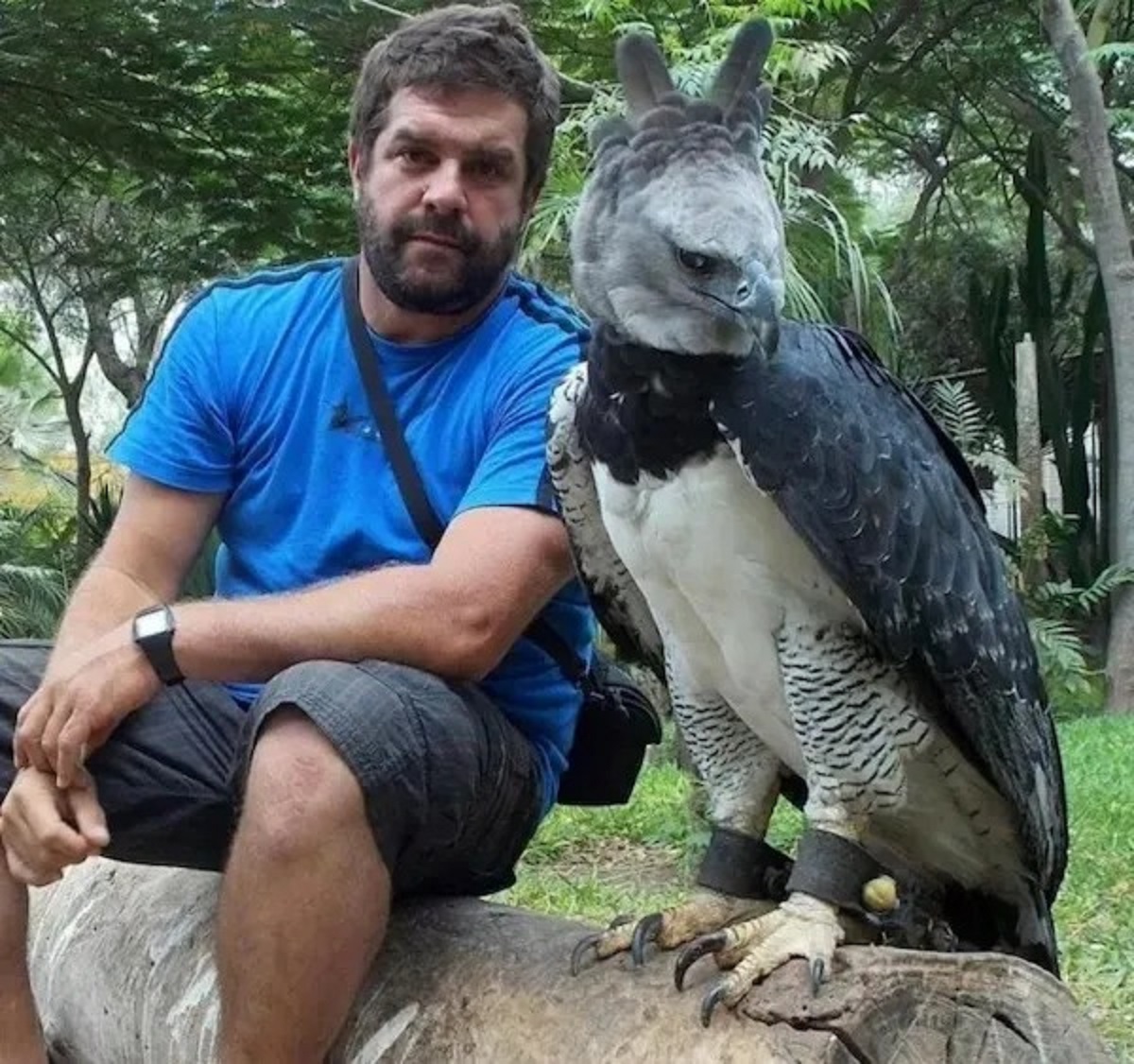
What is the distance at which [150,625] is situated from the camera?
223 centimetres

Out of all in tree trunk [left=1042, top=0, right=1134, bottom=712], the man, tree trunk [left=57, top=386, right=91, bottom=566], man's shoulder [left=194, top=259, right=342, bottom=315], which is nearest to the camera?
the man

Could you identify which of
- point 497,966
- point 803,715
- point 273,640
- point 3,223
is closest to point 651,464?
point 803,715

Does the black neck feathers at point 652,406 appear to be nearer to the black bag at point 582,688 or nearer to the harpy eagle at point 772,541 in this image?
the harpy eagle at point 772,541

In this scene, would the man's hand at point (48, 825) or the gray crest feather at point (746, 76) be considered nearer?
the gray crest feather at point (746, 76)

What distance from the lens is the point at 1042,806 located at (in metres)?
2.24

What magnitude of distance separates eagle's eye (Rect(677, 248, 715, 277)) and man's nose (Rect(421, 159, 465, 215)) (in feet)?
1.99

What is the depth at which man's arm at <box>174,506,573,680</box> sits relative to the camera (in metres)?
2.18

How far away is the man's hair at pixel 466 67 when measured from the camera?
2.46 m

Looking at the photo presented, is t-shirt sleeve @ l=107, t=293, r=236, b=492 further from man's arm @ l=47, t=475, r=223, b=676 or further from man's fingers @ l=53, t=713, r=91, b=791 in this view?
man's fingers @ l=53, t=713, r=91, b=791

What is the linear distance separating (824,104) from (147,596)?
30.6 feet

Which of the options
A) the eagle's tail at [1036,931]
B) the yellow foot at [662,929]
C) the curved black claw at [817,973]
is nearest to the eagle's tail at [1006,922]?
the eagle's tail at [1036,931]

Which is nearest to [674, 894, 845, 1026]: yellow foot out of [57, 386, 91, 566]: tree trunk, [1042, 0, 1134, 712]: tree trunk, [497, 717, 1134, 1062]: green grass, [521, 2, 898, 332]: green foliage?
[497, 717, 1134, 1062]: green grass

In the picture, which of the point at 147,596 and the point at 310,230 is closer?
the point at 147,596

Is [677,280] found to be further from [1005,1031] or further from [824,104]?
[824,104]
